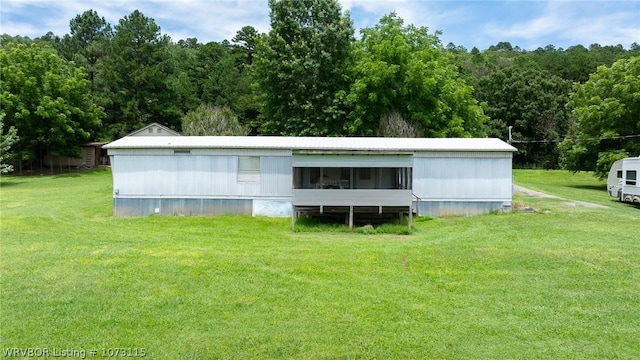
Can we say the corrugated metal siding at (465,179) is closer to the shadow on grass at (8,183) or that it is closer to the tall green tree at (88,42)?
the shadow on grass at (8,183)

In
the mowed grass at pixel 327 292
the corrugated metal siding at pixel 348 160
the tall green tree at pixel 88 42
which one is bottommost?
the mowed grass at pixel 327 292

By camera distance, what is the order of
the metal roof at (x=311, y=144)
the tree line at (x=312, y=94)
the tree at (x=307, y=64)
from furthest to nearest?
the tree at (x=307, y=64), the tree line at (x=312, y=94), the metal roof at (x=311, y=144)

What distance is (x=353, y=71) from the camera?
1175 inches

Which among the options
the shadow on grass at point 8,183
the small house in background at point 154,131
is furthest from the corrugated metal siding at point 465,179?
the shadow on grass at point 8,183

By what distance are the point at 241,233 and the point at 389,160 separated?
221 inches

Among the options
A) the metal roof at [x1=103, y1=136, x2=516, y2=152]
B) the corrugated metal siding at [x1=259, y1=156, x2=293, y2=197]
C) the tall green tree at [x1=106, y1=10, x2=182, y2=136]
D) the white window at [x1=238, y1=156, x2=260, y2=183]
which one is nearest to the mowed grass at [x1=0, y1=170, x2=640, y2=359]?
the corrugated metal siding at [x1=259, y1=156, x2=293, y2=197]

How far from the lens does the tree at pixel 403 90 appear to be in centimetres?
2766

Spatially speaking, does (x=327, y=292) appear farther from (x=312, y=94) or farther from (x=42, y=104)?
(x=42, y=104)

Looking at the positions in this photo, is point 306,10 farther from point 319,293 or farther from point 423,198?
point 319,293

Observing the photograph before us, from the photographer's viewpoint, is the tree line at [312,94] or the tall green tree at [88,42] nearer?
the tree line at [312,94]

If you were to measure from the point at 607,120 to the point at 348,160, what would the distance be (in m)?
21.6

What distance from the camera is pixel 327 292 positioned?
7.78 metres

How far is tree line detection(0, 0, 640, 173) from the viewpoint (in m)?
28.1

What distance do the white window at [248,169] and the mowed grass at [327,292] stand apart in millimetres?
3352
